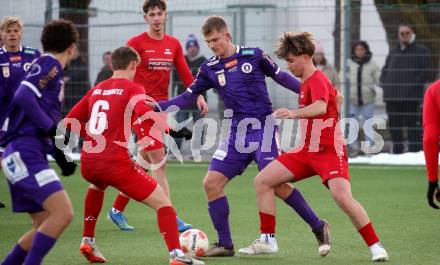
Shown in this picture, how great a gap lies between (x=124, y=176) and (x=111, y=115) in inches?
18.7

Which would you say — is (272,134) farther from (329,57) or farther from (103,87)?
(329,57)

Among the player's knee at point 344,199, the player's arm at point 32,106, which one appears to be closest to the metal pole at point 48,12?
the player's knee at point 344,199

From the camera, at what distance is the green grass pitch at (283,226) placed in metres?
8.53

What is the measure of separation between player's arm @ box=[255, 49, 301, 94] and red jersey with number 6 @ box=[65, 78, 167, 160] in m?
1.56

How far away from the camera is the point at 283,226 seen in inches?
412

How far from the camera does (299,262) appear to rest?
8.26 m

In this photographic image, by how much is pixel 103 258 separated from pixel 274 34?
1014cm

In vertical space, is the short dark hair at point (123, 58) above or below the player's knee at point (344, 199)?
above

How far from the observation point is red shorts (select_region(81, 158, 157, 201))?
7.87 m

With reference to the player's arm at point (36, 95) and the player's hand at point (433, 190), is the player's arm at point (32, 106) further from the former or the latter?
the player's hand at point (433, 190)

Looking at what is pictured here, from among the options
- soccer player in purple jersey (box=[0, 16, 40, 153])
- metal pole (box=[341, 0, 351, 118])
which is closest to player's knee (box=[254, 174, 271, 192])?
soccer player in purple jersey (box=[0, 16, 40, 153])

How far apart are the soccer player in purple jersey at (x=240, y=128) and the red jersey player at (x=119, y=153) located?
89 centimetres

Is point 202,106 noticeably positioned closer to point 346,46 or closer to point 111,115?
point 111,115

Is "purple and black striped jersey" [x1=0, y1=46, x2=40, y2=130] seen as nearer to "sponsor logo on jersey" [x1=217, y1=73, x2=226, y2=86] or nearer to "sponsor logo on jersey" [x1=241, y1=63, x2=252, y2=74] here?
"sponsor logo on jersey" [x1=217, y1=73, x2=226, y2=86]
